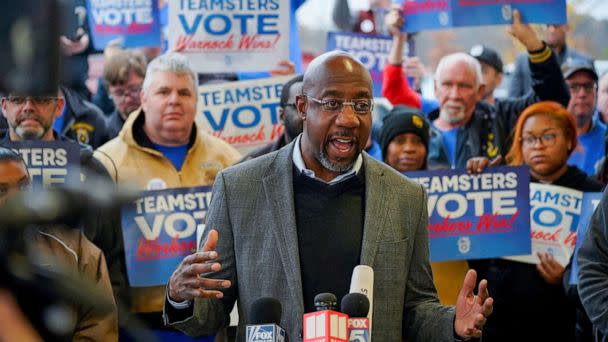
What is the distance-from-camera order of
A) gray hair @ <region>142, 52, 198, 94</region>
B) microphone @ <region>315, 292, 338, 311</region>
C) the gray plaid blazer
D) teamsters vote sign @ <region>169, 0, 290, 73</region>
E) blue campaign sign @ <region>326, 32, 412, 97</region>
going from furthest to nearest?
blue campaign sign @ <region>326, 32, 412, 97</region> → teamsters vote sign @ <region>169, 0, 290, 73</region> → gray hair @ <region>142, 52, 198, 94</region> → the gray plaid blazer → microphone @ <region>315, 292, 338, 311</region>

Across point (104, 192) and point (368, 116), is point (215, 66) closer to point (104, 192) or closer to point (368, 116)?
point (368, 116)

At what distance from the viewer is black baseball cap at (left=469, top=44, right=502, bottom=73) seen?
7.42 meters

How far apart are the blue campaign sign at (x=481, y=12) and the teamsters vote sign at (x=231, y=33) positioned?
0.87 metres

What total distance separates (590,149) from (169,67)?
2.62 metres

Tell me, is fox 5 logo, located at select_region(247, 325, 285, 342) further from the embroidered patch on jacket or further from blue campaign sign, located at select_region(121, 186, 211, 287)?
the embroidered patch on jacket

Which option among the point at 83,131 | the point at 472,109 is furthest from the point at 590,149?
the point at 83,131

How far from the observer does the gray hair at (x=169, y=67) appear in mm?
6211

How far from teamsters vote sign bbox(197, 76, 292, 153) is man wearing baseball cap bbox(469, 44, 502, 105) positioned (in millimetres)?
1564

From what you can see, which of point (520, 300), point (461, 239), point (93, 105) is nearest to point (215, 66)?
point (93, 105)

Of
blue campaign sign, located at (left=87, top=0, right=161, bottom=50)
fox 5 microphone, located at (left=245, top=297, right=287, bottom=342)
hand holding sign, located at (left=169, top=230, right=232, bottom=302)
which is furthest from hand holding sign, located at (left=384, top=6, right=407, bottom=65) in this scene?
fox 5 microphone, located at (left=245, top=297, right=287, bottom=342)

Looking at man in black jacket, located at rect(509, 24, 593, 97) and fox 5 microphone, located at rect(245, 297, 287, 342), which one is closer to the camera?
fox 5 microphone, located at rect(245, 297, 287, 342)

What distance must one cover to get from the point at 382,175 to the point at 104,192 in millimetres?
2859

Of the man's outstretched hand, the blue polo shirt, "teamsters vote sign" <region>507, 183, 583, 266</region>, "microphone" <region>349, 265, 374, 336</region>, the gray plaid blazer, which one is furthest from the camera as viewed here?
the blue polo shirt

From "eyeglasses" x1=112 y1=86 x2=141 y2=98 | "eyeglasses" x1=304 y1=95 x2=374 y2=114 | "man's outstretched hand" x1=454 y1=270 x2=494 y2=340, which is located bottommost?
"man's outstretched hand" x1=454 y1=270 x2=494 y2=340
